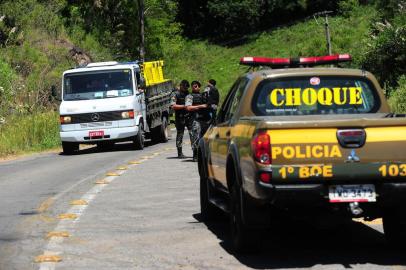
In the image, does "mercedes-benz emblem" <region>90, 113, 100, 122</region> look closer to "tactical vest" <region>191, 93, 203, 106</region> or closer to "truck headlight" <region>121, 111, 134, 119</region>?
"truck headlight" <region>121, 111, 134, 119</region>

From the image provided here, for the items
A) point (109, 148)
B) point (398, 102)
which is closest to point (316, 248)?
point (398, 102)

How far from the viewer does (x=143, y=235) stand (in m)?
9.62

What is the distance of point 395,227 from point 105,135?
55.9 ft

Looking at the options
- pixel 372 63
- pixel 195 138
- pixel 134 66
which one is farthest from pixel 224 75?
pixel 195 138

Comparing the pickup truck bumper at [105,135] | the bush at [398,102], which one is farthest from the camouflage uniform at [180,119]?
the bush at [398,102]

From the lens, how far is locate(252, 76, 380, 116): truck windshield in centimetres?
878

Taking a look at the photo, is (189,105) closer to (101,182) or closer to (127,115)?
(101,182)

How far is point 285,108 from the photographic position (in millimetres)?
8805

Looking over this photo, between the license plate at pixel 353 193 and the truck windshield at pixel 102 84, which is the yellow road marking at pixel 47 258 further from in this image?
the truck windshield at pixel 102 84

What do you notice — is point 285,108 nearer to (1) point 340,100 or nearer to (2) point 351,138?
(1) point 340,100

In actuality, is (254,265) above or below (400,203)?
below

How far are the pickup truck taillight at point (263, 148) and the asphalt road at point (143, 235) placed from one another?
2.92 ft

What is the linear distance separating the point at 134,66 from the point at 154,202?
42.9ft

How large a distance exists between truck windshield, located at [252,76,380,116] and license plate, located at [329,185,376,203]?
1.44 m
